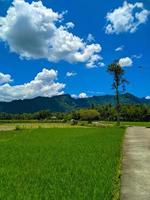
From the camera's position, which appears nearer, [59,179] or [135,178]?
[59,179]

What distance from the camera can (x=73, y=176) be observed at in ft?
49.8

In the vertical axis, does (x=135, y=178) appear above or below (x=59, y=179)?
below

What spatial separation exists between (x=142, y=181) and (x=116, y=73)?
8676 centimetres

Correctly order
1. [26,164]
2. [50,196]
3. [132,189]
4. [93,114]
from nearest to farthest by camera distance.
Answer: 1. [50,196]
2. [132,189]
3. [26,164]
4. [93,114]

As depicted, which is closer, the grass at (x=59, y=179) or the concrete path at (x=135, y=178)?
the grass at (x=59, y=179)

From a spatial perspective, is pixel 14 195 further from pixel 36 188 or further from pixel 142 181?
pixel 142 181

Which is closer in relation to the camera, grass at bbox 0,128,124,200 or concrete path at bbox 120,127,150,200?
grass at bbox 0,128,124,200

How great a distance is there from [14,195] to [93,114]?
144510 mm

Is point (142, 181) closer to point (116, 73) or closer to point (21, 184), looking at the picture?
point (21, 184)

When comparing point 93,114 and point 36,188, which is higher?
point 93,114

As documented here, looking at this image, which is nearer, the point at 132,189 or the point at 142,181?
the point at 132,189

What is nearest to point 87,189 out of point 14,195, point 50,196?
point 50,196

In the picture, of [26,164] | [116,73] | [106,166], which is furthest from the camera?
[116,73]

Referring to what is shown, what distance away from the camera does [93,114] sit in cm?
15588
